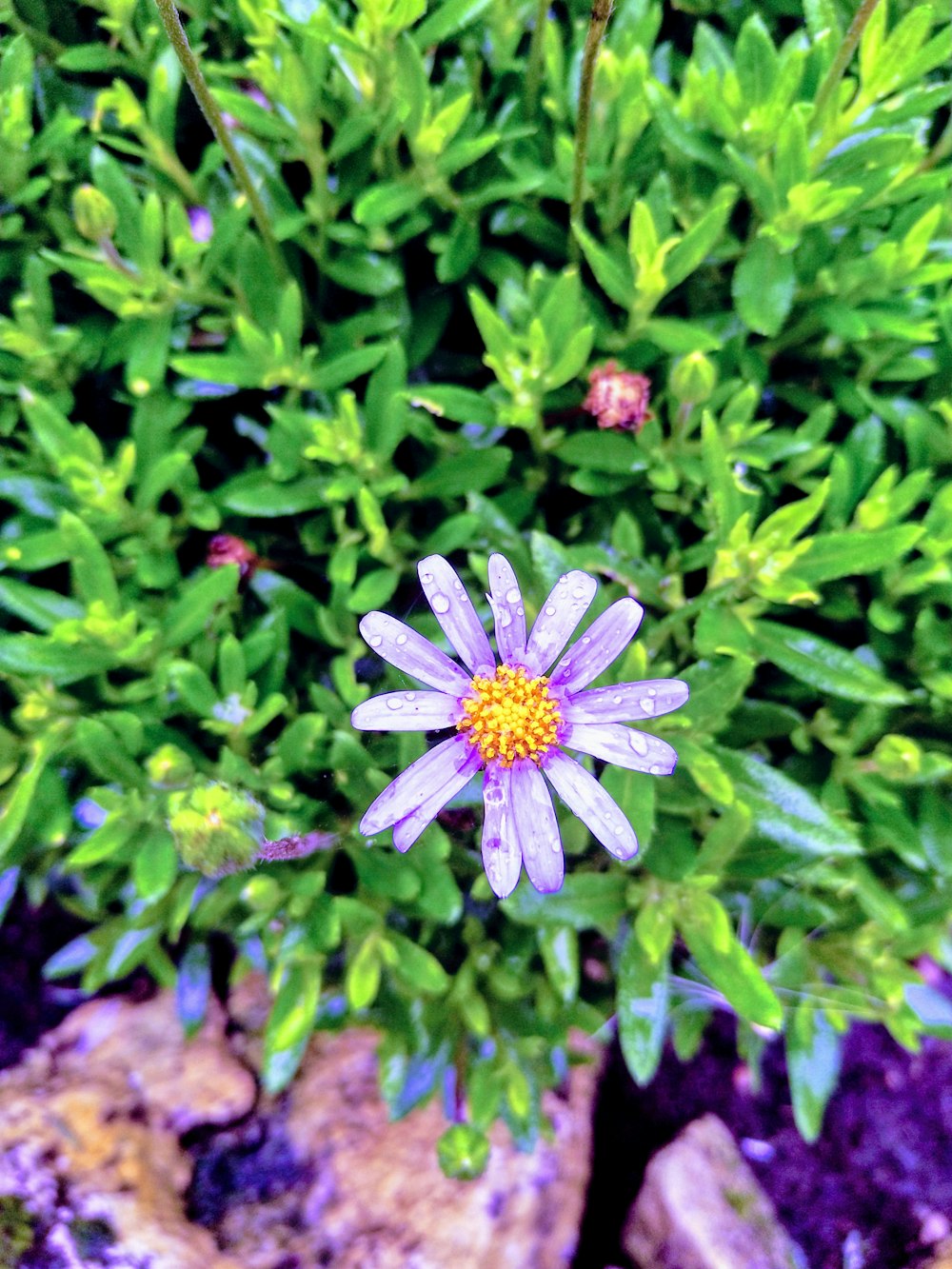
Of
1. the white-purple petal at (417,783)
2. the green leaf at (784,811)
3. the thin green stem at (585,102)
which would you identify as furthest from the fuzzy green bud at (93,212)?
the green leaf at (784,811)

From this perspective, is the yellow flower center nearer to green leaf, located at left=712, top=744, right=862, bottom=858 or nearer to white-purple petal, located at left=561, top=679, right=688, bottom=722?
white-purple petal, located at left=561, top=679, right=688, bottom=722

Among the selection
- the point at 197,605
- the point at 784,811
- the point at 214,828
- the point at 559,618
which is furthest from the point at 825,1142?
the point at 197,605

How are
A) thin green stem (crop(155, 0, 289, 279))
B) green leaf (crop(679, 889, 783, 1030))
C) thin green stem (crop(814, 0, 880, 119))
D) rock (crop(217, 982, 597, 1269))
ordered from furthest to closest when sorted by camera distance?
rock (crop(217, 982, 597, 1269))
green leaf (crop(679, 889, 783, 1030))
thin green stem (crop(814, 0, 880, 119))
thin green stem (crop(155, 0, 289, 279))

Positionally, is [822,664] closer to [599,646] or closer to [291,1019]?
[599,646]

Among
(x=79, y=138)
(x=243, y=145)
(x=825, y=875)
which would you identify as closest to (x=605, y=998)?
(x=825, y=875)

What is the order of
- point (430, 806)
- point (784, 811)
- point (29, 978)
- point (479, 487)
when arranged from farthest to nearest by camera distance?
point (29, 978)
point (479, 487)
point (784, 811)
point (430, 806)

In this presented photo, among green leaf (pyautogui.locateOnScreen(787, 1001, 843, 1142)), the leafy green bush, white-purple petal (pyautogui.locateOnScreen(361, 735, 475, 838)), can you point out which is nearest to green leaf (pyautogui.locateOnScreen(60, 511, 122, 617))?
the leafy green bush
